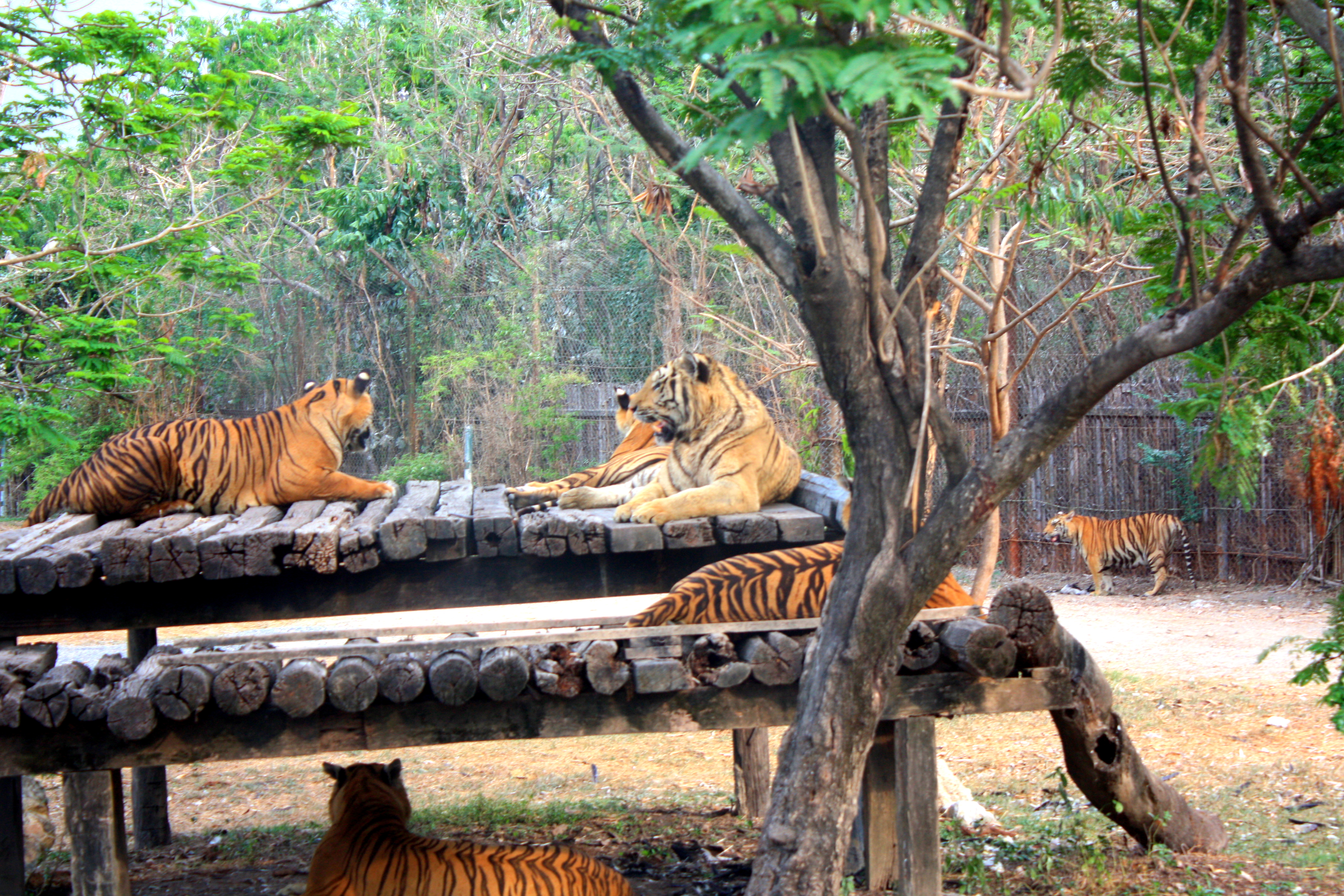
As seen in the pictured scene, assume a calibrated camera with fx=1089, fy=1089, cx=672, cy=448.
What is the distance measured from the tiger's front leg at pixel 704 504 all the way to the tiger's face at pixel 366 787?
1394 mm

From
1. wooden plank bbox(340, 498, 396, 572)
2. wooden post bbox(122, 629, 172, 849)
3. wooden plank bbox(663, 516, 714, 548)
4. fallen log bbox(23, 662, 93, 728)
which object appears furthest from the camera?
wooden post bbox(122, 629, 172, 849)

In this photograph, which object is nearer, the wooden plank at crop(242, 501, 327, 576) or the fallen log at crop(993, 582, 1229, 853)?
the fallen log at crop(993, 582, 1229, 853)

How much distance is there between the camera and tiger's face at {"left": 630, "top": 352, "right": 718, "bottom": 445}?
219 inches

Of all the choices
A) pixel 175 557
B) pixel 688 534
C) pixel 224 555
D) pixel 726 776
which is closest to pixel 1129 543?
pixel 726 776

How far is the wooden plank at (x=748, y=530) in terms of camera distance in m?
4.56

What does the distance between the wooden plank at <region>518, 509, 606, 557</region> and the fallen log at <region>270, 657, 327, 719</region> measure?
114 centimetres

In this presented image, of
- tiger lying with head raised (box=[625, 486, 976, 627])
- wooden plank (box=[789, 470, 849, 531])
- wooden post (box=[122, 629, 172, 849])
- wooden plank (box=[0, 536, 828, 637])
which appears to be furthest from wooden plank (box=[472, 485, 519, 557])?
wooden post (box=[122, 629, 172, 849])

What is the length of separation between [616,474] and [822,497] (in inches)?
59.2

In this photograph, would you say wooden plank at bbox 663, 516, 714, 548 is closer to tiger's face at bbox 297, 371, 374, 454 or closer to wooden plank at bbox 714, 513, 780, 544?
wooden plank at bbox 714, 513, 780, 544

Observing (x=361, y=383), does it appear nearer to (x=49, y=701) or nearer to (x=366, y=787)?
(x=366, y=787)

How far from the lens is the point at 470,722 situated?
353 cm

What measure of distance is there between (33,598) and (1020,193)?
537cm

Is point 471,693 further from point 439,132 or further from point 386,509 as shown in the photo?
point 439,132

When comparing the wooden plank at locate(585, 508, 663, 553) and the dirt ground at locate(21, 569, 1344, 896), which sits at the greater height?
the wooden plank at locate(585, 508, 663, 553)
